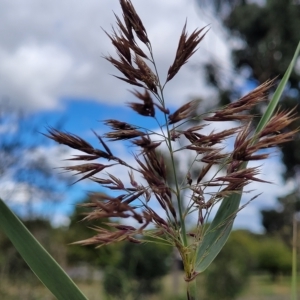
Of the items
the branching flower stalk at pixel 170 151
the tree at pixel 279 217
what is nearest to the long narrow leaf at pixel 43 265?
the branching flower stalk at pixel 170 151

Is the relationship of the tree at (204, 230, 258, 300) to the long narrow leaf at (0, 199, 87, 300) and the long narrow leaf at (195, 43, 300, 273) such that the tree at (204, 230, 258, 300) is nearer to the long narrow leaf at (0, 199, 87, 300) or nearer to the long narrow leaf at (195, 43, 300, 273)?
the long narrow leaf at (195, 43, 300, 273)

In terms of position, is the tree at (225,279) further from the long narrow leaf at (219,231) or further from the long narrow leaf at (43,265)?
the long narrow leaf at (43,265)

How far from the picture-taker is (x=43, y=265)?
2.00 ft

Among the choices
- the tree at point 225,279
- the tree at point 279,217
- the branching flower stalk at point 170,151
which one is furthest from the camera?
the tree at point 279,217

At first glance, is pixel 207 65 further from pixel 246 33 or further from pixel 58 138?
pixel 58 138

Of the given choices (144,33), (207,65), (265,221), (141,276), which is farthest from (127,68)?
(265,221)

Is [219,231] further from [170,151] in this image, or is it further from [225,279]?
[225,279]

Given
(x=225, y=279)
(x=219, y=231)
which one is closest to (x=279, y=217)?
(x=225, y=279)

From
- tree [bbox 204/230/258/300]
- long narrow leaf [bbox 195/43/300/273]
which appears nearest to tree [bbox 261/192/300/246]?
tree [bbox 204/230/258/300]

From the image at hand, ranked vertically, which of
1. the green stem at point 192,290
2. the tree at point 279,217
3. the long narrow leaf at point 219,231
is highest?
the tree at point 279,217

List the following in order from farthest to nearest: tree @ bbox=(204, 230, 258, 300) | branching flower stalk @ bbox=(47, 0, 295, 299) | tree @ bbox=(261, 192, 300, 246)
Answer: tree @ bbox=(261, 192, 300, 246) < tree @ bbox=(204, 230, 258, 300) < branching flower stalk @ bbox=(47, 0, 295, 299)

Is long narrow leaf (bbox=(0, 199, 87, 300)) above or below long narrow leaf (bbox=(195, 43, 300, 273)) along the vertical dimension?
below

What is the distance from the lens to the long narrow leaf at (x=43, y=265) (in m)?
0.60

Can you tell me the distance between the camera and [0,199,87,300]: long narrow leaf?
0.60 meters
